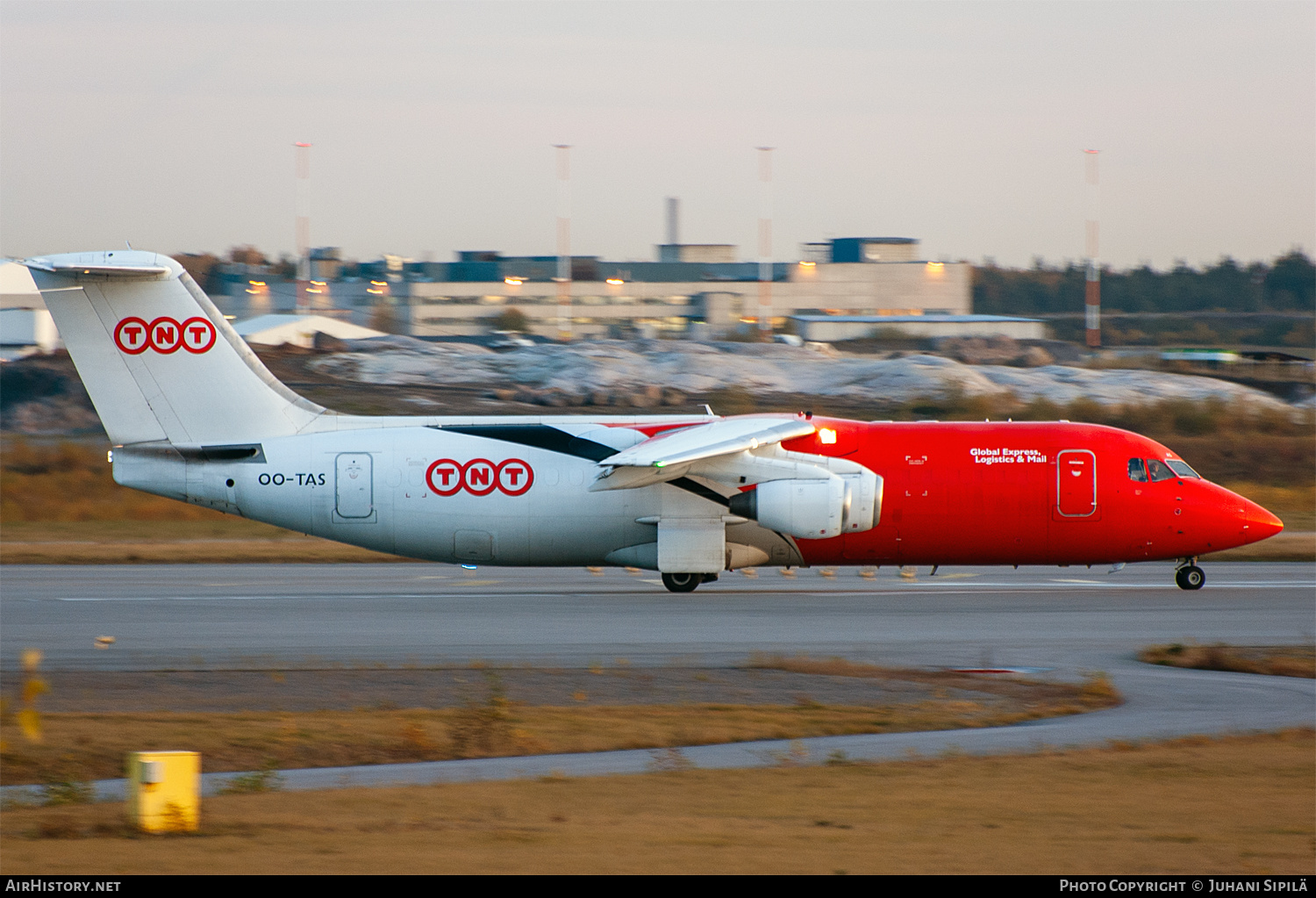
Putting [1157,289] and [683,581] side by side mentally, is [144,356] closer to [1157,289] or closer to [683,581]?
[683,581]

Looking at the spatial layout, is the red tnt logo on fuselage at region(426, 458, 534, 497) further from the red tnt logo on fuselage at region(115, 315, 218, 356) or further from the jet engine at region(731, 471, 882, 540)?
the red tnt logo on fuselage at region(115, 315, 218, 356)

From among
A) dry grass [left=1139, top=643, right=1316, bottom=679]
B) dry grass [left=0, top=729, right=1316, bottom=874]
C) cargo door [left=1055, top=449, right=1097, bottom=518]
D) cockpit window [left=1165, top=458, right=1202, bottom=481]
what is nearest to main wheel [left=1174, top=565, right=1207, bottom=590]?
cockpit window [left=1165, top=458, right=1202, bottom=481]

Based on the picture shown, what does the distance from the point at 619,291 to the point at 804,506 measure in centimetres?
5575

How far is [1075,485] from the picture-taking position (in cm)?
2214

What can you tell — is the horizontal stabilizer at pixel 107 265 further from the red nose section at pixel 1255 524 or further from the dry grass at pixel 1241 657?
the red nose section at pixel 1255 524

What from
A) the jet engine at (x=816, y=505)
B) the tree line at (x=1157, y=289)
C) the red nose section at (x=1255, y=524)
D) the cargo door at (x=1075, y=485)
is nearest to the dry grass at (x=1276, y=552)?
the red nose section at (x=1255, y=524)

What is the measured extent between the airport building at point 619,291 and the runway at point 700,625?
44.5m

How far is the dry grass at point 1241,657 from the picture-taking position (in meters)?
15.1

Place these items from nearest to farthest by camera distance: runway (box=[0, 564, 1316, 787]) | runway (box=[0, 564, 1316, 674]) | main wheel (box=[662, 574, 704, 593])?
runway (box=[0, 564, 1316, 787]) → runway (box=[0, 564, 1316, 674]) → main wheel (box=[662, 574, 704, 593])

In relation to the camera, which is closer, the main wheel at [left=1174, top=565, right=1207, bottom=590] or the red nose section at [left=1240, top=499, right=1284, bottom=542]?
the red nose section at [left=1240, top=499, right=1284, bottom=542]

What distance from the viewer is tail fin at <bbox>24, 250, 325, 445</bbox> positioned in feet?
71.5

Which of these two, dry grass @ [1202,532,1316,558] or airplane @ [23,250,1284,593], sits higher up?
airplane @ [23,250,1284,593]

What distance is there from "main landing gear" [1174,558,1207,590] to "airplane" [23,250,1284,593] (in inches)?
18.6
